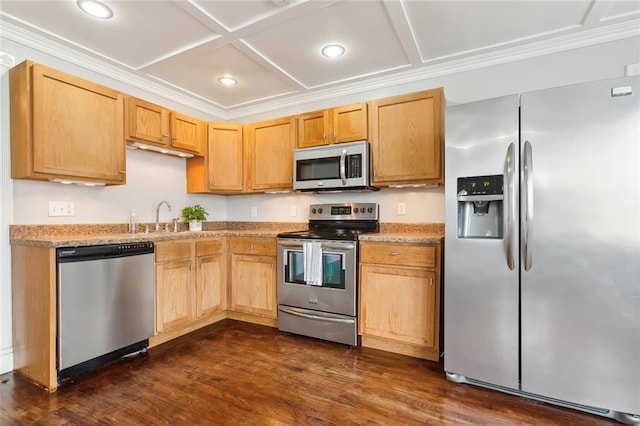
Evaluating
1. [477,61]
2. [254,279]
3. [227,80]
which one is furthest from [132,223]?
[477,61]

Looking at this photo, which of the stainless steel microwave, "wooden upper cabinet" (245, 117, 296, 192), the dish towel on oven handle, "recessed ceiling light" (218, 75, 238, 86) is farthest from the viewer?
"wooden upper cabinet" (245, 117, 296, 192)

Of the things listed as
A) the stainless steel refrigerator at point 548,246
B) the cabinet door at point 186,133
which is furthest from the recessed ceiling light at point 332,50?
the cabinet door at point 186,133

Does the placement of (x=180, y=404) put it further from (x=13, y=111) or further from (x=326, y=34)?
(x=326, y=34)

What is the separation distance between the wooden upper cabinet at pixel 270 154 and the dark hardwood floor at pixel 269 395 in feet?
5.77

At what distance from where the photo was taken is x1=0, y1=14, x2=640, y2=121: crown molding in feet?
7.61

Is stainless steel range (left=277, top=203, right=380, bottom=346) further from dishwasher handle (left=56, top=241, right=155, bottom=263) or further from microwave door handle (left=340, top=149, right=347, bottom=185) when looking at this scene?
dishwasher handle (left=56, top=241, right=155, bottom=263)

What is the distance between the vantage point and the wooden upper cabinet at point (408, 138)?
2697mm

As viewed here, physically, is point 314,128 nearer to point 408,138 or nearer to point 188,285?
point 408,138

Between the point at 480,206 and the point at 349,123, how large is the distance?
148cm

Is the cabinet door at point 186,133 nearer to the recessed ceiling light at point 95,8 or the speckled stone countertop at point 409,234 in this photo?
the recessed ceiling light at point 95,8

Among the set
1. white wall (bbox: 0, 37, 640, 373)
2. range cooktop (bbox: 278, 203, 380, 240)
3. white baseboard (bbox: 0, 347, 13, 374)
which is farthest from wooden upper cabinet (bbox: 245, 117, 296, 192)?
white baseboard (bbox: 0, 347, 13, 374)

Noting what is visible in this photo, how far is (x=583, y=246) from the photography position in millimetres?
1790

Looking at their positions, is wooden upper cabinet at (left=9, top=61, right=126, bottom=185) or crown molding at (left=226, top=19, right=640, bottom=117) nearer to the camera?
wooden upper cabinet at (left=9, top=61, right=126, bottom=185)

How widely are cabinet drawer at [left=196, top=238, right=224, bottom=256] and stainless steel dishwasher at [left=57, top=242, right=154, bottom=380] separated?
516mm
